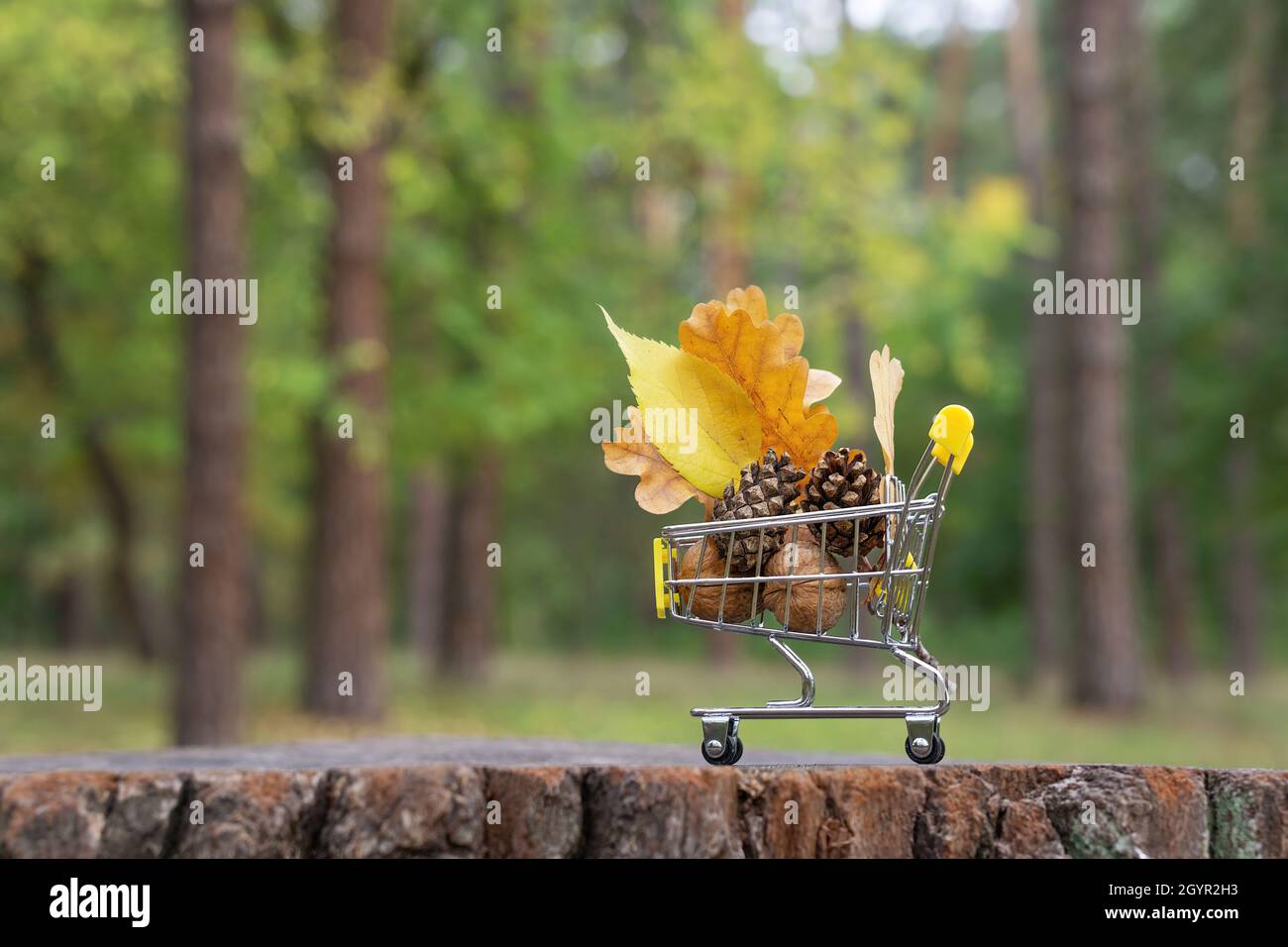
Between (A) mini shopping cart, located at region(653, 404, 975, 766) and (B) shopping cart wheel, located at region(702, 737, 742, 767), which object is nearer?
(A) mini shopping cart, located at region(653, 404, 975, 766)

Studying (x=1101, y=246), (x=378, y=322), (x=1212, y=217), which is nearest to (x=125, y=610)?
(x=378, y=322)

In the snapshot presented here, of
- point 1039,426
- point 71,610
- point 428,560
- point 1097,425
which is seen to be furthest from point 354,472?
point 71,610

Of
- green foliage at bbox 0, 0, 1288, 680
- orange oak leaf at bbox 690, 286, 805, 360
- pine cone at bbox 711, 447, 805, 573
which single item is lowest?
pine cone at bbox 711, 447, 805, 573

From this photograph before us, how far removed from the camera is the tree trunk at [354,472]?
51.2 feet

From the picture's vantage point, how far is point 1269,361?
19609mm

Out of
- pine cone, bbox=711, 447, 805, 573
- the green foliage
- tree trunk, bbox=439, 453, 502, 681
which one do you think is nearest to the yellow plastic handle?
pine cone, bbox=711, 447, 805, 573

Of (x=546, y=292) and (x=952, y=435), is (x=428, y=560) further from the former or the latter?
(x=952, y=435)

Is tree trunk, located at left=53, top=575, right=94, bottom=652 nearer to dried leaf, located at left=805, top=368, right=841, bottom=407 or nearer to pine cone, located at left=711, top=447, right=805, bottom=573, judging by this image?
dried leaf, located at left=805, top=368, right=841, bottom=407

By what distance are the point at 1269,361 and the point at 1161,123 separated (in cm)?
1120

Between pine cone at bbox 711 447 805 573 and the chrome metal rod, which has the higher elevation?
pine cone at bbox 711 447 805 573

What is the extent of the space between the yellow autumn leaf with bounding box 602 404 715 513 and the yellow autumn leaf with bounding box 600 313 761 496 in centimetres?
3

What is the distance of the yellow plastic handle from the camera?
4188 millimetres

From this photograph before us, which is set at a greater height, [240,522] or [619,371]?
[619,371]

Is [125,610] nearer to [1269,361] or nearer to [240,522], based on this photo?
[240,522]
